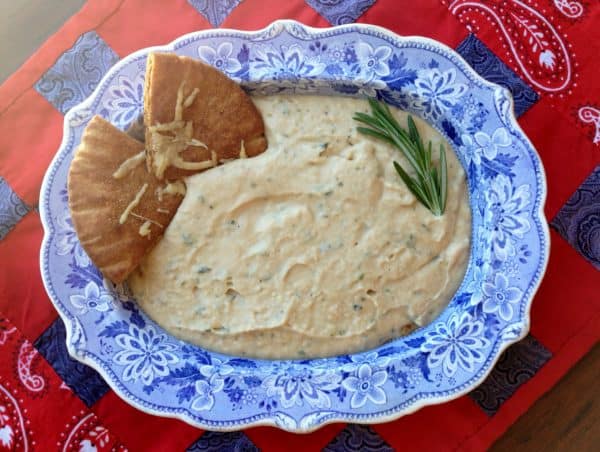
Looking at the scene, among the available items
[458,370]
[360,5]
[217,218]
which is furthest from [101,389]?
[360,5]

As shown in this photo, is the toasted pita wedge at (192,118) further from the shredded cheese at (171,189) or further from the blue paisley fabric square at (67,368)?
the blue paisley fabric square at (67,368)

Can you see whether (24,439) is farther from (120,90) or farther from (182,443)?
(120,90)

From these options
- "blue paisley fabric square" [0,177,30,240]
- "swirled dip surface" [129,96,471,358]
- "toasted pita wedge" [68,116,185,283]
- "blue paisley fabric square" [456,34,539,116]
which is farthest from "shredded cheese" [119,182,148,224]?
"blue paisley fabric square" [456,34,539,116]

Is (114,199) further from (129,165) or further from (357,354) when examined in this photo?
(357,354)

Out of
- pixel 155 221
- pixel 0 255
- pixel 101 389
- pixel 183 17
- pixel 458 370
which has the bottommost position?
pixel 101 389

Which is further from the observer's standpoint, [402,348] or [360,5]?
[360,5]

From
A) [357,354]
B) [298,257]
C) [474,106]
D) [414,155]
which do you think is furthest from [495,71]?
[357,354]

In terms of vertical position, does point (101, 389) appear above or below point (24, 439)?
above
